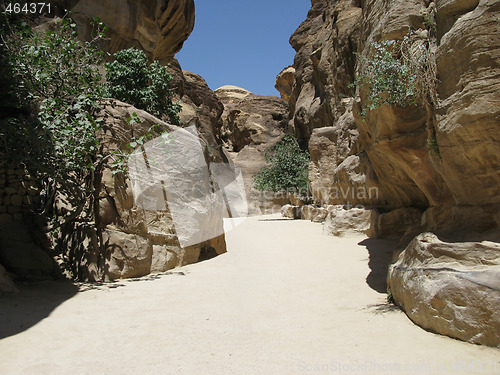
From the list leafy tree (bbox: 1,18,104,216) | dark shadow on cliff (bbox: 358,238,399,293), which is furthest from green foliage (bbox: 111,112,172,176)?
dark shadow on cliff (bbox: 358,238,399,293)

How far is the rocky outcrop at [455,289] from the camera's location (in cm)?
294

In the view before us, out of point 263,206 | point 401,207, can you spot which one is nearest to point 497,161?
point 401,207

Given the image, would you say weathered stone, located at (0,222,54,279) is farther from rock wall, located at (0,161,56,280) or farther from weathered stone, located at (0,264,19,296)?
weathered stone, located at (0,264,19,296)

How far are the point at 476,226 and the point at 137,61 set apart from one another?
10.5 metres

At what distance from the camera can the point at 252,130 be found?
36688 mm

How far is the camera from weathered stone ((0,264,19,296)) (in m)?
4.54

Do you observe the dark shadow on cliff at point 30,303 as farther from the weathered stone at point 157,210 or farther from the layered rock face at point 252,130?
the layered rock face at point 252,130

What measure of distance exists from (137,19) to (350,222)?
12.4m

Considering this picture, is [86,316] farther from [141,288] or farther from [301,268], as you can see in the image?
[301,268]

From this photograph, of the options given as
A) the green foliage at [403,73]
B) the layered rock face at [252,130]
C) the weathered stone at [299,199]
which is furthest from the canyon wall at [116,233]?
the layered rock face at [252,130]

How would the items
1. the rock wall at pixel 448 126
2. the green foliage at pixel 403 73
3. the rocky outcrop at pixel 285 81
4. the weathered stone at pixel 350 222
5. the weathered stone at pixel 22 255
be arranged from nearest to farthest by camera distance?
the rock wall at pixel 448 126, the green foliage at pixel 403 73, the weathered stone at pixel 22 255, the weathered stone at pixel 350 222, the rocky outcrop at pixel 285 81

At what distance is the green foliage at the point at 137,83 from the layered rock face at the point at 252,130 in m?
19.9

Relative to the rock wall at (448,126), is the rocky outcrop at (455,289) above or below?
below

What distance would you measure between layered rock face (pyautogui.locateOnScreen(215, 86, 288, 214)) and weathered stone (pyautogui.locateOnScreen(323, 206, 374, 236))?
20.2 meters
